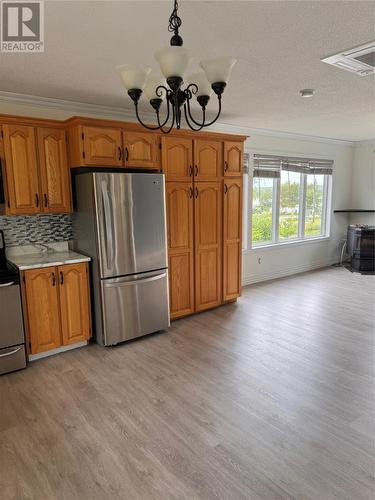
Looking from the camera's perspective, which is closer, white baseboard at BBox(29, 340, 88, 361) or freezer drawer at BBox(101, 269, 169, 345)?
white baseboard at BBox(29, 340, 88, 361)

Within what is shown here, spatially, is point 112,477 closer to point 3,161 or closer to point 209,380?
point 209,380

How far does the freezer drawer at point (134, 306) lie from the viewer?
333 centimetres

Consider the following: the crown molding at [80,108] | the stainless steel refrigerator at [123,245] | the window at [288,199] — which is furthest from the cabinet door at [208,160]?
the window at [288,199]

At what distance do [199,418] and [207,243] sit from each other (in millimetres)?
2254

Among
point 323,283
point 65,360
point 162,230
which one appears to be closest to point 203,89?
point 162,230

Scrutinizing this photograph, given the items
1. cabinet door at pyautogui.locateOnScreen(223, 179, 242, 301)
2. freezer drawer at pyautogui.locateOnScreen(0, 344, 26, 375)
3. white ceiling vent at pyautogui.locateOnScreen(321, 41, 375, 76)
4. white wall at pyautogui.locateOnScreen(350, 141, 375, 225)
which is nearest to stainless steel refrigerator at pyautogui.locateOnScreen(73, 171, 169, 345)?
freezer drawer at pyautogui.locateOnScreen(0, 344, 26, 375)

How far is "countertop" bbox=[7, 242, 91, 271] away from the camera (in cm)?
304

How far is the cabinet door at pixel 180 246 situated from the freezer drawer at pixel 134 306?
0.25 meters

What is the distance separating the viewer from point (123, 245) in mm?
3328

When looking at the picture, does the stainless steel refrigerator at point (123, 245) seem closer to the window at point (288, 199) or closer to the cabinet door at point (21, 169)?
the cabinet door at point (21, 169)

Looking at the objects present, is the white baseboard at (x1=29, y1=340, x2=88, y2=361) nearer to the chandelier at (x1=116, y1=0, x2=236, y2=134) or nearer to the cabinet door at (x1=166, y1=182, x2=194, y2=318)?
the cabinet door at (x1=166, y1=182, x2=194, y2=318)

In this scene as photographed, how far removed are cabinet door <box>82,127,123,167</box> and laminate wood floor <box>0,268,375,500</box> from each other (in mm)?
1842

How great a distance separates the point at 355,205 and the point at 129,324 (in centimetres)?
580

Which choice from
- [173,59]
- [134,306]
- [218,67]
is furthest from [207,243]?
[173,59]
